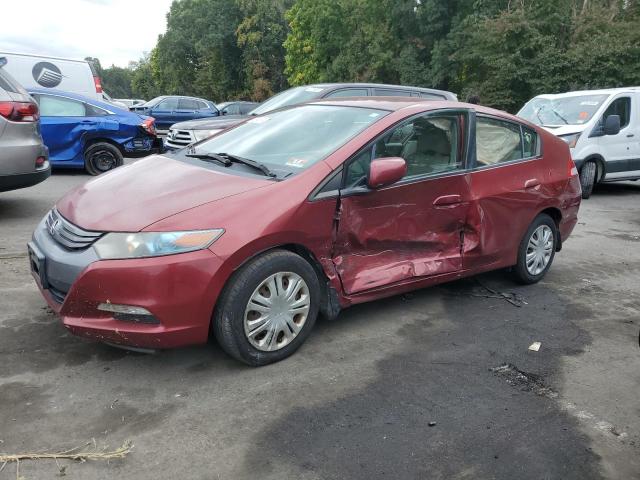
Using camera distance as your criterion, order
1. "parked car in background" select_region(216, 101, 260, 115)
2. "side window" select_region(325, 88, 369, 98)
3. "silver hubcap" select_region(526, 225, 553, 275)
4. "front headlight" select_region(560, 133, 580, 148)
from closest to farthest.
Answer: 1. "silver hubcap" select_region(526, 225, 553, 275)
2. "side window" select_region(325, 88, 369, 98)
3. "front headlight" select_region(560, 133, 580, 148)
4. "parked car in background" select_region(216, 101, 260, 115)

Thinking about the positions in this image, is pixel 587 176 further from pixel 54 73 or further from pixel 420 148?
pixel 54 73

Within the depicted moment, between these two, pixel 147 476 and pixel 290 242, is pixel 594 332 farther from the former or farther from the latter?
pixel 147 476

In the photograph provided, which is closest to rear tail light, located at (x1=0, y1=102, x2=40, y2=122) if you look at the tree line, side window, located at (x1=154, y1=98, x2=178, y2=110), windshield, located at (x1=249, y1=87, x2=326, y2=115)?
windshield, located at (x1=249, y1=87, x2=326, y2=115)

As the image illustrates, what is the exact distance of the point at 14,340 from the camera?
3559mm

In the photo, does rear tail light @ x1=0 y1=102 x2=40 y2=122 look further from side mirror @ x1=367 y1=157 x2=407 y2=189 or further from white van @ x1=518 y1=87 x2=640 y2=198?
white van @ x1=518 y1=87 x2=640 y2=198

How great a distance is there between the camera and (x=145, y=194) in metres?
3.40

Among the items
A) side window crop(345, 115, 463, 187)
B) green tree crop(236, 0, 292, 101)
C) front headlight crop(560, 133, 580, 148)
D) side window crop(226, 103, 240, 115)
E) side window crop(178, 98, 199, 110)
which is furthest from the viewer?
green tree crop(236, 0, 292, 101)

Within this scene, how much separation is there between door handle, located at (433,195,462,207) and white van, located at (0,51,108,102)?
9.33 meters

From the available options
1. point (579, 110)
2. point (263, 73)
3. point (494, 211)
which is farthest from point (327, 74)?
point (494, 211)

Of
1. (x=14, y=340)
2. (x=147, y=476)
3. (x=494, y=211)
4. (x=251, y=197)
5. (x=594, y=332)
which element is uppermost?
(x=251, y=197)

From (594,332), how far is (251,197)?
269 centimetres

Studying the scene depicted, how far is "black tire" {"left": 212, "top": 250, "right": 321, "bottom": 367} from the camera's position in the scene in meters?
3.16

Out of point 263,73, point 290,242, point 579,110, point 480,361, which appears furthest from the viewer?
point 263,73

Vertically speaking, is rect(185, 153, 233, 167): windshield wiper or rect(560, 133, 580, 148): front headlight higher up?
rect(185, 153, 233, 167): windshield wiper
